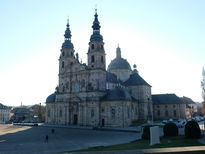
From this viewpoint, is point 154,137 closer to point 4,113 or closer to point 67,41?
point 67,41

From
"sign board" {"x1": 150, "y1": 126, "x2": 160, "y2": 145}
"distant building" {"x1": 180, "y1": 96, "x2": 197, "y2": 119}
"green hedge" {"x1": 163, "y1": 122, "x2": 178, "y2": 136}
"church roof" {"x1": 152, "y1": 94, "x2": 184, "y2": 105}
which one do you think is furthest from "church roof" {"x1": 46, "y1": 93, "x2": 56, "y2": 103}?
"distant building" {"x1": 180, "y1": 96, "x2": 197, "y2": 119}

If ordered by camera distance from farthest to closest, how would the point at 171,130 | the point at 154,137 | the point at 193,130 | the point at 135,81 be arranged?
the point at 135,81 → the point at 171,130 → the point at 193,130 → the point at 154,137

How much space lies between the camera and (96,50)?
55.2 meters

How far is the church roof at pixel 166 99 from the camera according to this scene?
237 feet

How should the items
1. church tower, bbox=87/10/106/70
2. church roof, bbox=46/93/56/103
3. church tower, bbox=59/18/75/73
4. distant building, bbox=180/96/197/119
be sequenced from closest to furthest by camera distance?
church tower, bbox=87/10/106/70, church tower, bbox=59/18/75/73, church roof, bbox=46/93/56/103, distant building, bbox=180/96/197/119

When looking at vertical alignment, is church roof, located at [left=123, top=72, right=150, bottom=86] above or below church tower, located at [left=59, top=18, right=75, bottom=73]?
below

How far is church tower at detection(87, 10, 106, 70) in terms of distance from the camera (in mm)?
54950

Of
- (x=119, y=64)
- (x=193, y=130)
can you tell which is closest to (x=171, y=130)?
(x=193, y=130)

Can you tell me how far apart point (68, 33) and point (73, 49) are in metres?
5.58

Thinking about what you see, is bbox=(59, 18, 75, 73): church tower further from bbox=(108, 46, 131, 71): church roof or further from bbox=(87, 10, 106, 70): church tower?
bbox=(108, 46, 131, 71): church roof

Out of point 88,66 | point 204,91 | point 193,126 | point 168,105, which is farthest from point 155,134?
point 168,105

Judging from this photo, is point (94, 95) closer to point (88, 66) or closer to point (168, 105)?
point (88, 66)

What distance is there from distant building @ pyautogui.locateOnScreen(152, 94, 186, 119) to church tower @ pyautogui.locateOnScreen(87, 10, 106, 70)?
32.0 meters

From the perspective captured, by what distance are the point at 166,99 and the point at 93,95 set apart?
35370 millimetres
